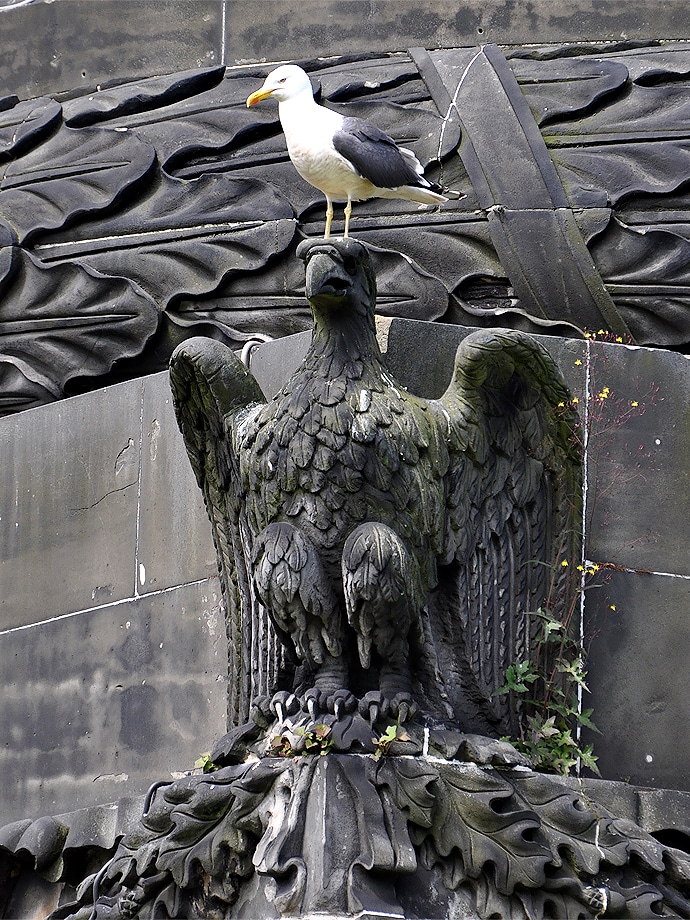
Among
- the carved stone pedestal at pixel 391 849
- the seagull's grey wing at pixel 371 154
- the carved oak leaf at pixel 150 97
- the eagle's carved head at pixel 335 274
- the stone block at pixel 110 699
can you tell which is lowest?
the carved stone pedestal at pixel 391 849

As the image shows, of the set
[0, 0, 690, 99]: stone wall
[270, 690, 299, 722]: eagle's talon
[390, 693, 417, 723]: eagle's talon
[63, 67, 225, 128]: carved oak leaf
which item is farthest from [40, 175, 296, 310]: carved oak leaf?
[390, 693, 417, 723]: eagle's talon

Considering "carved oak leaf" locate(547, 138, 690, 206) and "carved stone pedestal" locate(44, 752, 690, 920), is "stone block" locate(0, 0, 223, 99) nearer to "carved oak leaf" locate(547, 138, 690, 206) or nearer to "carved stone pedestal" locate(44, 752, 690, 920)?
"carved oak leaf" locate(547, 138, 690, 206)

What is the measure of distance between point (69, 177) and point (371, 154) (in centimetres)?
237

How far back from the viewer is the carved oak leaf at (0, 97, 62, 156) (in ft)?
30.9

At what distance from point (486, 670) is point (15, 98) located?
4091 millimetres

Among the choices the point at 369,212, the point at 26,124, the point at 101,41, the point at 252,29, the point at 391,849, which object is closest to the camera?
the point at 391,849

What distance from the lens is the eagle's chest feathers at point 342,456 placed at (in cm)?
692

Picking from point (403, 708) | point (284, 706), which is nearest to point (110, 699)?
point (284, 706)

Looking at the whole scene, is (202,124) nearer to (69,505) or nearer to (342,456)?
(69,505)

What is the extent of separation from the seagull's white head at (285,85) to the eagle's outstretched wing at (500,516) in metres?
1.06

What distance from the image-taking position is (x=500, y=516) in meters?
7.38

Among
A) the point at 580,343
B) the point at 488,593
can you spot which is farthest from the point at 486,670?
the point at 580,343

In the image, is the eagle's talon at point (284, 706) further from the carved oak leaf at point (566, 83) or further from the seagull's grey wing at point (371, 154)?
the carved oak leaf at point (566, 83)

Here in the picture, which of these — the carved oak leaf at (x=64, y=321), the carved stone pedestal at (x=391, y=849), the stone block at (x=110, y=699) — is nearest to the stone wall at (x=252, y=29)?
the carved oak leaf at (x=64, y=321)
